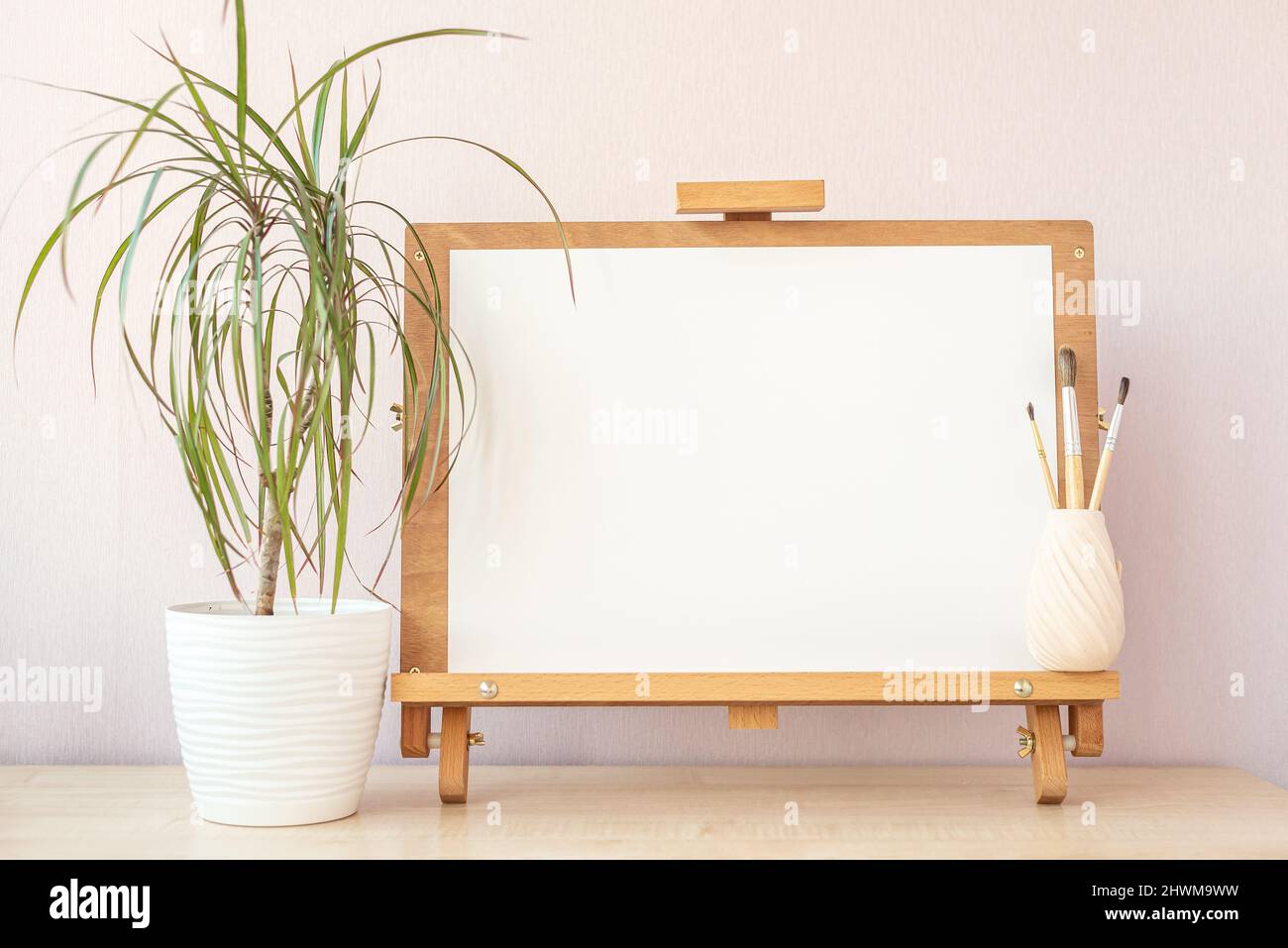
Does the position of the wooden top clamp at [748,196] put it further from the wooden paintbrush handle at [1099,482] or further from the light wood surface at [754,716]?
the light wood surface at [754,716]

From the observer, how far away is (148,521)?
125cm

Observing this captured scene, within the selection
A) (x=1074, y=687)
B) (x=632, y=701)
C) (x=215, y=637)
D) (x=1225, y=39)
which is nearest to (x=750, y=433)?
(x=632, y=701)

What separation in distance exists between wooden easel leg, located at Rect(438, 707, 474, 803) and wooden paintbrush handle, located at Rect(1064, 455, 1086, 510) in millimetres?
640

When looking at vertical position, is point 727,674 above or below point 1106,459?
below

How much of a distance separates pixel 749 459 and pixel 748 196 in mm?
266

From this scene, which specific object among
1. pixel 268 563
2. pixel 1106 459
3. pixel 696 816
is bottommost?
pixel 696 816

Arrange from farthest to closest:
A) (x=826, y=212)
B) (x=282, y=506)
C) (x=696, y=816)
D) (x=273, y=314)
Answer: (x=826, y=212) → (x=273, y=314) → (x=696, y=816) → (x=282, y=506)

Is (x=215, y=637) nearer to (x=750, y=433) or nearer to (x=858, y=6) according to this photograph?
(x=750, y=433)

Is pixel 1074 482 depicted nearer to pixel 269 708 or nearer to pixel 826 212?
pixel 826 212

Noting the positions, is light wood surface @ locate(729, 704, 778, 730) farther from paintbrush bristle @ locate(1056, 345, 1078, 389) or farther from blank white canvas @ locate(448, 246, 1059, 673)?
paintbrush bristle @ locate(1056, 345, 1078, 389)

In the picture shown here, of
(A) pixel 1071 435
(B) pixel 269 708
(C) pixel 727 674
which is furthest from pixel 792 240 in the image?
(B) pixel 269 708

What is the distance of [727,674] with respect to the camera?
101cm
